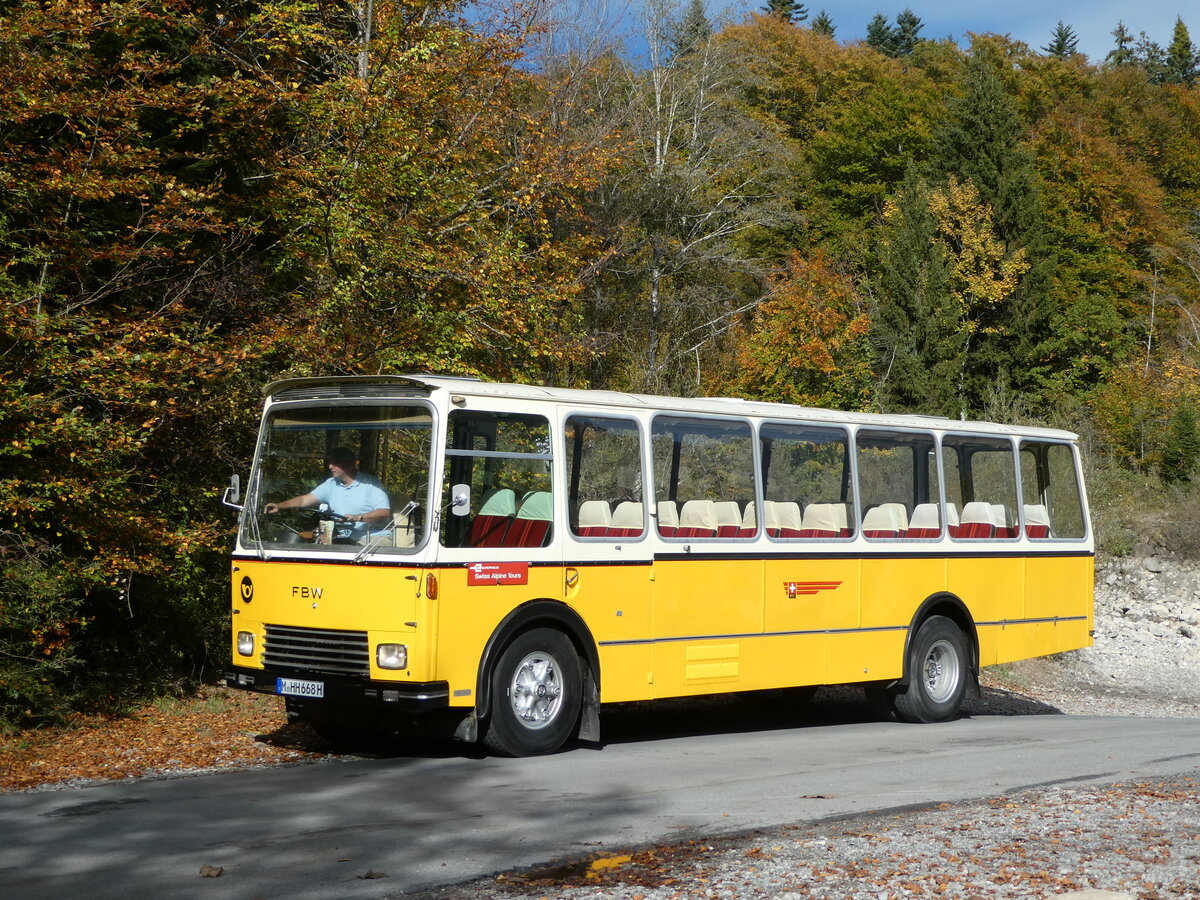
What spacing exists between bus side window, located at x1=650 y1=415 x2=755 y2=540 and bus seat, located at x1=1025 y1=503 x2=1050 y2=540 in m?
4.67

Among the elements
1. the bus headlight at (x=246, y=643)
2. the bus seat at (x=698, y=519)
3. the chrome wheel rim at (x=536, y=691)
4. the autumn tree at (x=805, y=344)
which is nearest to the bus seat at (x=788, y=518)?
the bus seat at (x=698, y=519)

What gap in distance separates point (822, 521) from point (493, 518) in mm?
4230

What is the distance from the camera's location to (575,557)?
1094 centimetres

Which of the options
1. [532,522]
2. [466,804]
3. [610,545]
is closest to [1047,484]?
[610,545]

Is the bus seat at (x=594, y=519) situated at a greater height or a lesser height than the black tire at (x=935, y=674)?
greater

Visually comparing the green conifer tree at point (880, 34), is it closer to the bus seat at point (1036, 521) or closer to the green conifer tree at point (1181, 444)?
the green conifer tree at point (1181, 444)

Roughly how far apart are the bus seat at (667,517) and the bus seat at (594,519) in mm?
524

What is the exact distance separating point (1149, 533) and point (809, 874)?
3496cm

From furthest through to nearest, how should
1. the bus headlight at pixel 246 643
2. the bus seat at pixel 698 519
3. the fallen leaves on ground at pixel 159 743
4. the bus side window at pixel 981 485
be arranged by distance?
the bus side window at pixel 981 485
the bus seat at pixel 698 519
the bus headlight at pixel 246 643
the fallen leaves on ground at pixel 159 743

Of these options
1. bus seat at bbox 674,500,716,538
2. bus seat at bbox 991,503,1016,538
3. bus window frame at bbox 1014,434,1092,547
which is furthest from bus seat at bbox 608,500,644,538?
bus window frame at bbox 1014,434,1092,547

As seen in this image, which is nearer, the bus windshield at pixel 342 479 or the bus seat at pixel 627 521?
the bus windshield at pixel 342 479

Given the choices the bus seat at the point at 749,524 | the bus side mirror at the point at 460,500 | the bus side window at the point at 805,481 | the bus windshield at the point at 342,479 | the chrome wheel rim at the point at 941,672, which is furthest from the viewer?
the chrome wheel rim at the point at 941,672

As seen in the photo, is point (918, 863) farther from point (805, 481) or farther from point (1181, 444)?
point (1181, 444)

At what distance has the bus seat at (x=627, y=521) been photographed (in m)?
11.4
